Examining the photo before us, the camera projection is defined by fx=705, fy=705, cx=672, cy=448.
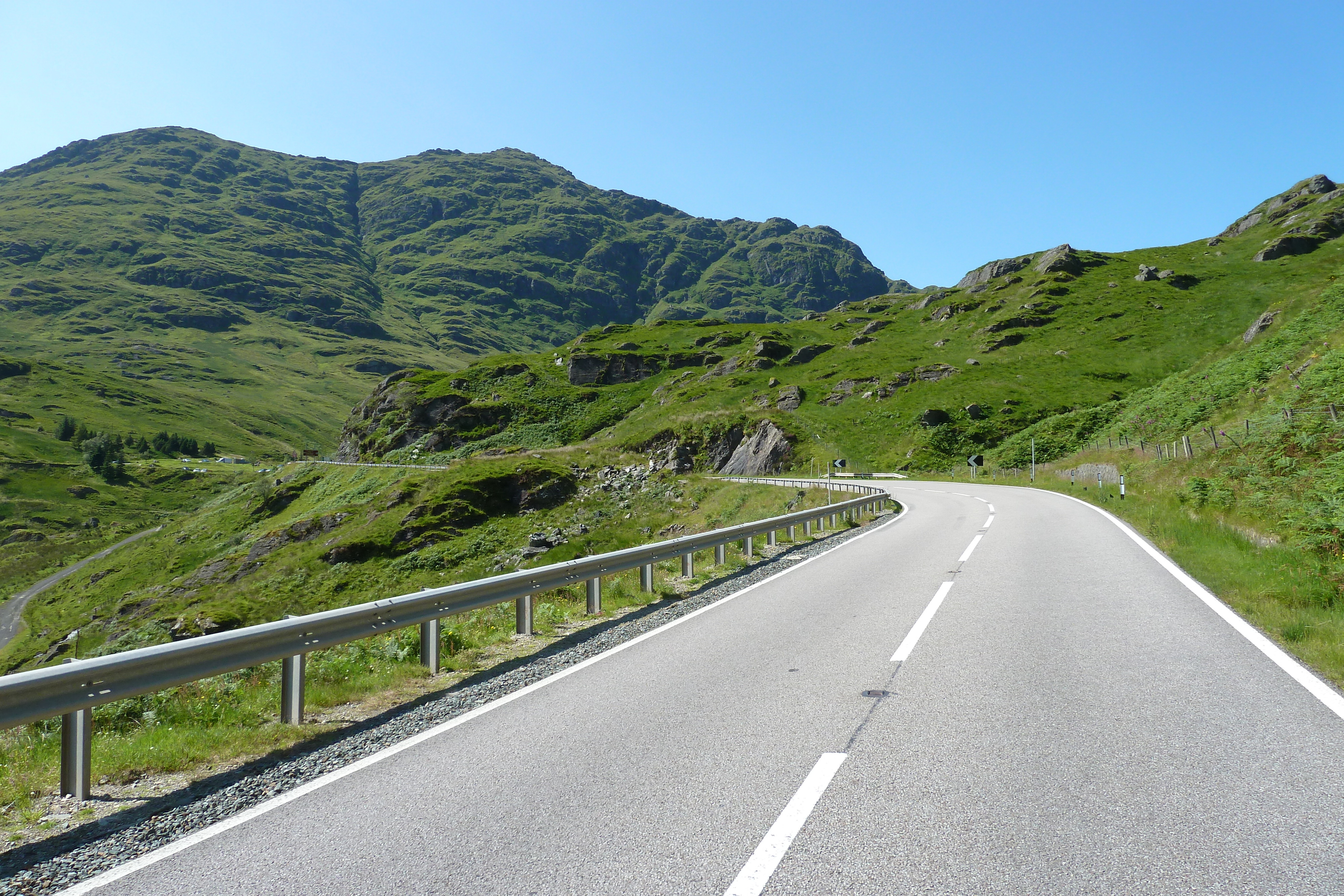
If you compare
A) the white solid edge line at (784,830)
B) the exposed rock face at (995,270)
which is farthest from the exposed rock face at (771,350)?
Answer: the white solid edge line at (784,830)

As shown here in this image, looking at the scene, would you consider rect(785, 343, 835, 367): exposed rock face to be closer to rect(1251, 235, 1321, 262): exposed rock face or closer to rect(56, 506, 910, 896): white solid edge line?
rect(1251, 235, 1321, 262): exposed rock face

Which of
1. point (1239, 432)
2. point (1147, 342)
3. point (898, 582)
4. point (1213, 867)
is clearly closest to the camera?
point (1213, 867)

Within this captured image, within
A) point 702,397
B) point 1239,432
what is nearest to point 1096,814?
point 1239,432

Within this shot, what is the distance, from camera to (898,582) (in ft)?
38.4

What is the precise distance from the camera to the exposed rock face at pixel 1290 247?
103000mm

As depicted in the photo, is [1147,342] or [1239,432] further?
[1147,342]

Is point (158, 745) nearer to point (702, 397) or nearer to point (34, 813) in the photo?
point (34, 813)

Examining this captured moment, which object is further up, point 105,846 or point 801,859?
point 801,859

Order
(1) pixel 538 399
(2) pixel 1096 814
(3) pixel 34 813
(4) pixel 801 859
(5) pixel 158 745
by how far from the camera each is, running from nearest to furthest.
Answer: (4) pixel 801 859
(2) pixel 1096 814
(3) pixel 34 813
(5) pixel 158 745
(1) pixel 538 399

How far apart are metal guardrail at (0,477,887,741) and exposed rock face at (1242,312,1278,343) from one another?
6044 centimetres

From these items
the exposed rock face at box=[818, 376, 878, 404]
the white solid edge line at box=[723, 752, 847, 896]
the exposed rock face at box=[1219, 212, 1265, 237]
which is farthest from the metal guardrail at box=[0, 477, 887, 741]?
the exposed rock face at box=[1219, 212, 1265, 237]

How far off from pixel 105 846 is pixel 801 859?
371 cm

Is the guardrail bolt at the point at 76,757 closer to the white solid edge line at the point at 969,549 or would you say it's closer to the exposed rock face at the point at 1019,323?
the white solid edge line at the point at 969,549

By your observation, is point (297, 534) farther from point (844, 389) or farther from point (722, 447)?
point (844, 389)
